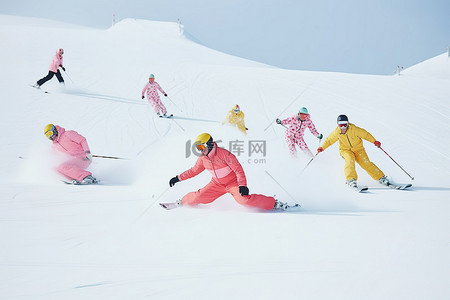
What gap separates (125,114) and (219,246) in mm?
8206

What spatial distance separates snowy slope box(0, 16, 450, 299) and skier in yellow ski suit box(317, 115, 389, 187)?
21cm

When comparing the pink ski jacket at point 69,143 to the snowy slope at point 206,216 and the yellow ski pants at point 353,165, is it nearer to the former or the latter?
the snowy slope at point 206,216

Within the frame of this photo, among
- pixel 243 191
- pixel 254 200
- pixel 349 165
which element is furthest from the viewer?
pixel 349 165

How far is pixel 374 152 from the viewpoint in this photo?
26.2 ft

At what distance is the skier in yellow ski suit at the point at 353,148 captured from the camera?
5.40 metres

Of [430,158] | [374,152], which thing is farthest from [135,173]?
[430,158]

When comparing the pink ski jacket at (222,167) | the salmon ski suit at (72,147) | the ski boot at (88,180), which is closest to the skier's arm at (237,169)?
the pink ski jacket at (222,167)

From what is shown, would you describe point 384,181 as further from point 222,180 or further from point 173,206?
point 173,206

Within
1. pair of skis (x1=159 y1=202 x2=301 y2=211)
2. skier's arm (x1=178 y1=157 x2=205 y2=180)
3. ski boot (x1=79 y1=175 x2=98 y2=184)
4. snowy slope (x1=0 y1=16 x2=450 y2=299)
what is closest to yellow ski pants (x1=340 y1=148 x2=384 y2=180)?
snowy slope (x1=0 y1=16 x2=450 y2=299)

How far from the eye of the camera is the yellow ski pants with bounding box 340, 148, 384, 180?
538 cm

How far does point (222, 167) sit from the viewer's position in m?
4.02

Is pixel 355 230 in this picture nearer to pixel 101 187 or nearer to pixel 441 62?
pixel 101 187

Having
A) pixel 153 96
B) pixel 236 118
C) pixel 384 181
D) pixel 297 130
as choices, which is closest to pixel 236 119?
pixel 236 118

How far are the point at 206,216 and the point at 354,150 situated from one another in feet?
10.2
